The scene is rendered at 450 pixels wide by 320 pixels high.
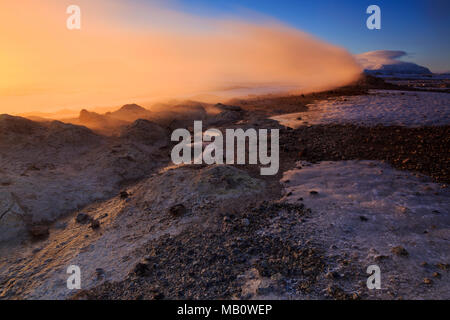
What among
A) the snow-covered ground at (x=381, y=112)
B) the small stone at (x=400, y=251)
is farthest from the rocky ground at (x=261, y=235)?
the snow-covered ground at (x=381, y=112)

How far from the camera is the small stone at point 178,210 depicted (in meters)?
6.32

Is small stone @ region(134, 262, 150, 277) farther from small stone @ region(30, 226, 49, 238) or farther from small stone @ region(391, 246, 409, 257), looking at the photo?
small stone @ region(391, 246, 409, 257)

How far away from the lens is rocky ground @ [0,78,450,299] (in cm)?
411

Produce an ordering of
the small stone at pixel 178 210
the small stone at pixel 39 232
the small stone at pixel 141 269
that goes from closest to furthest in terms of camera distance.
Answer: the small stone at pixel 141 269
the small stone at pixel 178 210
the small stone at pixel 39 232

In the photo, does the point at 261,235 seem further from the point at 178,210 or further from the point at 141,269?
the point at 141,269

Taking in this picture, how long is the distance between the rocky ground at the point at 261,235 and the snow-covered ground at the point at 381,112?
3320 mm

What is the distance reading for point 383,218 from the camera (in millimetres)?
5516

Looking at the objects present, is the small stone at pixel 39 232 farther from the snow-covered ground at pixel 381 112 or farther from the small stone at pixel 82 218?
the snow-covered ground at pixel 381 112

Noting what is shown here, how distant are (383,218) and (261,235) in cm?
264

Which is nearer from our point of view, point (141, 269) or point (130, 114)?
point (141, 269)

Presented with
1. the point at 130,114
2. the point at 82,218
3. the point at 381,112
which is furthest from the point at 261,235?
the point at 130,114

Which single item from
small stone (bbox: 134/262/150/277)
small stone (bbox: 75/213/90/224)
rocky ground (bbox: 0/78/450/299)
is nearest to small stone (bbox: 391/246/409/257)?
rocky ground (bbox: 0/78/450/299)

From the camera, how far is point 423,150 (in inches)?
344

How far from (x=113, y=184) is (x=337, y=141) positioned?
8488 mm
